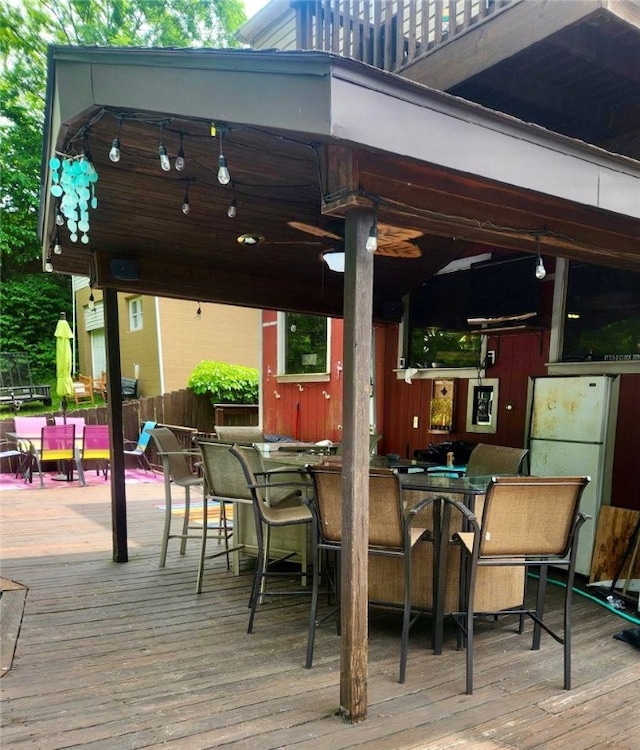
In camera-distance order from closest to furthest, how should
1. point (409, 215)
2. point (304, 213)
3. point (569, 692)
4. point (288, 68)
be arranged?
1. point (288, 68)
2. point (409, 215)
3. point (569, 692)
4. point (304, 213)

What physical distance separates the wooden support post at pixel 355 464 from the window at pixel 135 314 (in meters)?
11.7

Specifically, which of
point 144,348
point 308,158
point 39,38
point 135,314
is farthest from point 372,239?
point 39,38

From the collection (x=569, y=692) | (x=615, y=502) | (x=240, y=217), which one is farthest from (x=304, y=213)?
(x=615, y=502)

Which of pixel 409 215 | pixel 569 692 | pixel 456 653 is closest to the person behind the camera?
pixel 409 215

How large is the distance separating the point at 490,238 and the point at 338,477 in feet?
4.31

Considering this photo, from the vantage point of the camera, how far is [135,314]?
1313 cm

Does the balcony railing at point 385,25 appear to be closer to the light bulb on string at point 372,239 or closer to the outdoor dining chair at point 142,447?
the light bulb on string at point 372,239

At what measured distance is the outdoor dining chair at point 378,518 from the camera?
242cm

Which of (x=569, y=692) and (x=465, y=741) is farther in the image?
(x=569, y=692)

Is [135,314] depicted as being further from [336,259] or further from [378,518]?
[378,518]

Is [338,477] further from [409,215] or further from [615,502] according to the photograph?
[615,502]

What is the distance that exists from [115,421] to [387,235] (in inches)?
94.9

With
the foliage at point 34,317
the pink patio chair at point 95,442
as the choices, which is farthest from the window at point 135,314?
the foliage at point 34,317

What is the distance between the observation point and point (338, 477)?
2.43 meters
